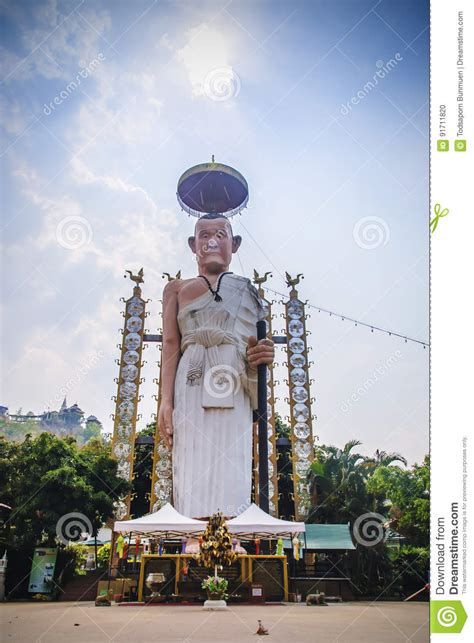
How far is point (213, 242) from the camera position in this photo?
511 inches

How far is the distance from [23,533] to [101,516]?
1.98m

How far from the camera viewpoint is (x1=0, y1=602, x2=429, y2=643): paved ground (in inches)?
220

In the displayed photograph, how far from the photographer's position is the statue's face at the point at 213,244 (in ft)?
42.6

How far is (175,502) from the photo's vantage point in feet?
37.5

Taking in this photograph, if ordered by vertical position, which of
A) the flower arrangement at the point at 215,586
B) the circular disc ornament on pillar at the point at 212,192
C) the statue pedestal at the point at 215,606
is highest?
the circular disc ornament on pillar at the point at 212,192

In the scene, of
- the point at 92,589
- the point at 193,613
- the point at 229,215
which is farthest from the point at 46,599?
the point at 229,215

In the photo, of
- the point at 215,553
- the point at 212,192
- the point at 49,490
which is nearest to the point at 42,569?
the point at 49,490

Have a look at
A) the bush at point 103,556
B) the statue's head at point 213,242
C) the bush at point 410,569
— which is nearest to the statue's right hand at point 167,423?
the statue's head at point 213,242

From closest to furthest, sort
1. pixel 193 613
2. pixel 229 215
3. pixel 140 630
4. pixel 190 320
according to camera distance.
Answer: pixel 140 630 < pixel 193 613 < pixel 190 320 < pixel 229 215

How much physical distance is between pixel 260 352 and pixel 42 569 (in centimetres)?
633

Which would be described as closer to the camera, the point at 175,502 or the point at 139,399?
the point at 175,502

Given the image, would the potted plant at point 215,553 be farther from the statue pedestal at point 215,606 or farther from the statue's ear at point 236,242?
the statue's ear at point 236,242

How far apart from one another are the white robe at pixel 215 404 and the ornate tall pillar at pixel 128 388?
6884 mm

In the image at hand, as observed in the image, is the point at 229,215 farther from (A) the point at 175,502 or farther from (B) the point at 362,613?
(B) the point at 362,613
